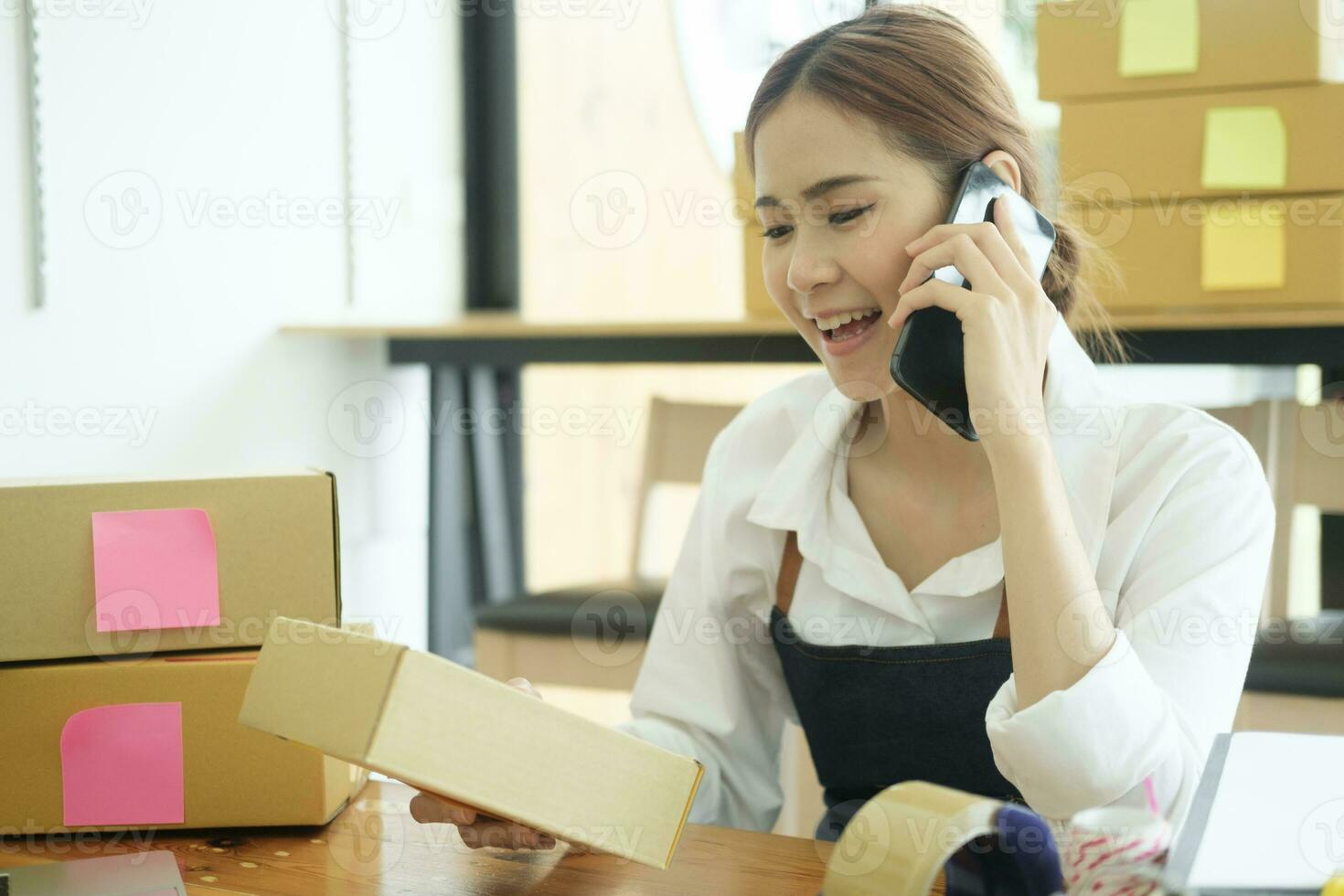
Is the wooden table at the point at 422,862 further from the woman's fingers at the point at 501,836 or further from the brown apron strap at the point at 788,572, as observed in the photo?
the brown apron strap at the point at 788,572

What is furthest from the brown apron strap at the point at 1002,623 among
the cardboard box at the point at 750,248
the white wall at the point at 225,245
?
the cardboard box at the point at 750,248

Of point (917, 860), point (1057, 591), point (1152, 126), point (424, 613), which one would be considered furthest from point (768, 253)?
point (424, 613)

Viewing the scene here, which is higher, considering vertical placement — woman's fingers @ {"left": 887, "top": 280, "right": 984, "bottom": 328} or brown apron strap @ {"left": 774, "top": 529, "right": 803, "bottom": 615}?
woman's fingers @ {"left": 887, "top": 280, "right": 984, "bottom": 328}

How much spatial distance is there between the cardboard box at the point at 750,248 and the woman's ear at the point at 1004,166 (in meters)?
0.84

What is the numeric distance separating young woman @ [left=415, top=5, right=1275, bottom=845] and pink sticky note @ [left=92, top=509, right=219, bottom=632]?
203mm

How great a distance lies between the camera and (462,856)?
831mm

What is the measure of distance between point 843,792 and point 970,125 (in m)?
0.58

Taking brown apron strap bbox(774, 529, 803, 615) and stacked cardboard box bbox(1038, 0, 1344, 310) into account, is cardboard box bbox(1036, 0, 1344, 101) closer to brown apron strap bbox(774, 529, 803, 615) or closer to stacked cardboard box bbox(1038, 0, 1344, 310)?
stacked cardboard box bbox(1038, 0, 1344, 310)

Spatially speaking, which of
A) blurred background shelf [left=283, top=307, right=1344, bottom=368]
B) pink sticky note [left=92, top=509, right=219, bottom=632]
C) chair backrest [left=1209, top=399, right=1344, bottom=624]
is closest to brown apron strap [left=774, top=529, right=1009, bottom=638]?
pink sticky note [left=92, top=509, right=219, bottom=632]

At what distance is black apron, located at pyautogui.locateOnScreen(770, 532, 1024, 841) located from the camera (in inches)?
41.1

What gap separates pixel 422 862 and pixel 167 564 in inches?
10.5

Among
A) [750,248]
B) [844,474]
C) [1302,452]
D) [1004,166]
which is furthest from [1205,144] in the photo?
[844,474]

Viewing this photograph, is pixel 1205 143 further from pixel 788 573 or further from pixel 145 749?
pixel 145 749

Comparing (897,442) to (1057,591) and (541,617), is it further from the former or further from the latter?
(541,617)
